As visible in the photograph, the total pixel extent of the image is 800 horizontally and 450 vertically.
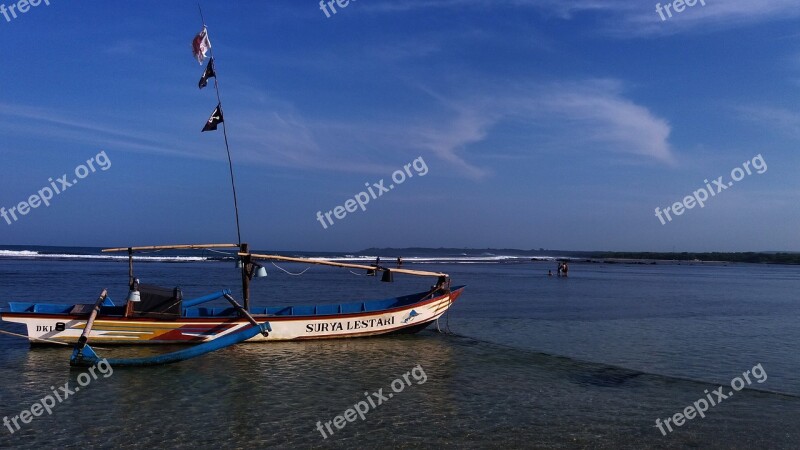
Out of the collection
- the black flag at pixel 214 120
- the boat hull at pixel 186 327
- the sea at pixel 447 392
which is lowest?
the sea at pixel 447 392

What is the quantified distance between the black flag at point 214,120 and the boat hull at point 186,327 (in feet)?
19.1

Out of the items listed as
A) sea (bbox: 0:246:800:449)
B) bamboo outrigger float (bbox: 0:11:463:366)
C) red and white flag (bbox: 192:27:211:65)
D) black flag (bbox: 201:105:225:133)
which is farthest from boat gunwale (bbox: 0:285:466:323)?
red and white flag (bbox: 192:27:211:65)

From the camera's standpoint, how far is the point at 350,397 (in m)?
11.9

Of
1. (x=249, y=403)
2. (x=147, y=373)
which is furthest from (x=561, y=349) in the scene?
(x=147, y=373)

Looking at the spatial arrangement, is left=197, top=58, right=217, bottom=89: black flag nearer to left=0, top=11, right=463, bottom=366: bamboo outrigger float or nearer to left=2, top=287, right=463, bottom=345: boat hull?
left=0, top=11, right=463, bottom=366: bamboo outrigger float

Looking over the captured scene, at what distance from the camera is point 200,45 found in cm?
1805

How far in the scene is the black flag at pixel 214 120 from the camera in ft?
60.3

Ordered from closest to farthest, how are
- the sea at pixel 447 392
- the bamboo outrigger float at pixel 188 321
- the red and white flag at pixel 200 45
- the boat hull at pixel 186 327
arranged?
the sea at pixel 447 392 < the bamboo outrigger float at pixel 188 321 < the boat hull at pixel 186 327 < the red and white flag at pixel 200 45

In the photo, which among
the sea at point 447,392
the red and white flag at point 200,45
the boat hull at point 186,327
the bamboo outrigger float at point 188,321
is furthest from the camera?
the red and white flag at point 200,45

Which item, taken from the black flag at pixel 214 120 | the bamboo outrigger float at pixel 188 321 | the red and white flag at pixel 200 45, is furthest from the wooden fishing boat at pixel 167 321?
the red and white flag at pixel 200 45

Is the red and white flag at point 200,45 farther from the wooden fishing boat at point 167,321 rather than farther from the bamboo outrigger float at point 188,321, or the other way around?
the wooden fishing boat at point 167,321

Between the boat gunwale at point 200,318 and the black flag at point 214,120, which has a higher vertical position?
the black flag at point 214,120

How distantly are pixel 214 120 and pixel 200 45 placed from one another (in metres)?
2.24

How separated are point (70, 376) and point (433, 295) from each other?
1105cm
